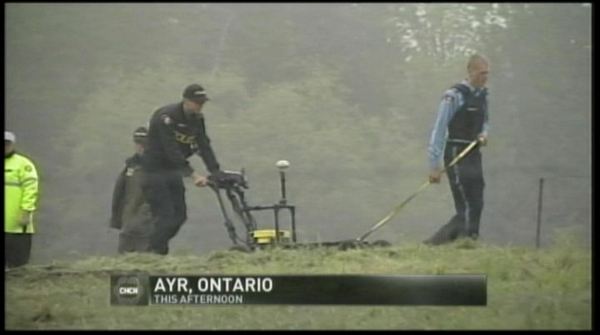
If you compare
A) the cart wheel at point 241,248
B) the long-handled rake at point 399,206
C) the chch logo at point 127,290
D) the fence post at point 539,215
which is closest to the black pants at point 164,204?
the chch logo at point 127,290

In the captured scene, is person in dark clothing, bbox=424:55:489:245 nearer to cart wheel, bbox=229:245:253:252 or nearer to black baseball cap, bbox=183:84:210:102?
cart wheel, bbox=229:245:253:252

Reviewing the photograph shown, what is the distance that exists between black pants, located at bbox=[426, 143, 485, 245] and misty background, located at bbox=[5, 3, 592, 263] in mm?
46

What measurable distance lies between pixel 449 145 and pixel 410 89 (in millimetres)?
351

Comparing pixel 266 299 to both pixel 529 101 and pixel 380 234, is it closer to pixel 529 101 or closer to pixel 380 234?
pixel 380 234

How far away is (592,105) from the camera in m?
5.41

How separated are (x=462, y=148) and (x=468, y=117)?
0.16m

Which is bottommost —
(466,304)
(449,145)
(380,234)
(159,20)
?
(466,304)

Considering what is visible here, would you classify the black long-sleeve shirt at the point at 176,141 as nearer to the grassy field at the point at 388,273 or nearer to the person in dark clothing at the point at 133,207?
the person in dark clothing at the point at 133,207

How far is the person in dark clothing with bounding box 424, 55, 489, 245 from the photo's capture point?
5.42 meters

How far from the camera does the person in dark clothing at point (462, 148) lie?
5418 mm

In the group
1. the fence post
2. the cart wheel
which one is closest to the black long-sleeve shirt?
the cart wheel

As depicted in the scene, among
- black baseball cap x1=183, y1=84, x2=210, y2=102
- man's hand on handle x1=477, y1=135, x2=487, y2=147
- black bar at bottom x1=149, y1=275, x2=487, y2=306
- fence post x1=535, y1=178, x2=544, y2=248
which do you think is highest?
black baseball cap x1=183, y1=84, x2=210, y2=102

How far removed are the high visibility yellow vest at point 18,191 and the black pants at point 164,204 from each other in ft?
1.93

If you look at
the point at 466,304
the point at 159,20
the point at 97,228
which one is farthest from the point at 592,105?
the point at 97,228
